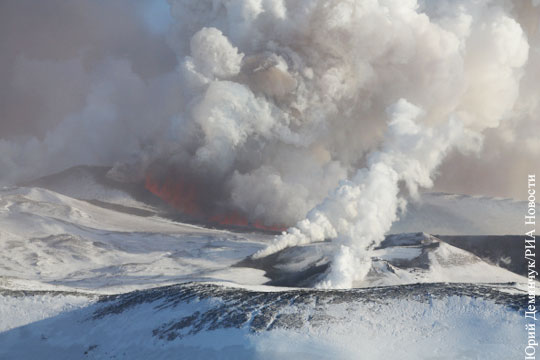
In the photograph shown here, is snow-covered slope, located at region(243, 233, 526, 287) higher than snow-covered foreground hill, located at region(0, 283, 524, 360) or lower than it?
higher

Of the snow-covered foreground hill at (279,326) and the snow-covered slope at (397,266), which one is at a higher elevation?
the snow-covered slope at (397,266)

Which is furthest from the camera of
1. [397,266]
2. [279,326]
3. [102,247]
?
[102,247]

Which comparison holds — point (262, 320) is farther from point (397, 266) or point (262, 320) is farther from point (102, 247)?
point (102, 247)

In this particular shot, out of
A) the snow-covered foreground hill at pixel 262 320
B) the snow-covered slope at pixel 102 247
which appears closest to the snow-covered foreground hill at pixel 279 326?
the snow-covered foreground hill at pixel 262 320

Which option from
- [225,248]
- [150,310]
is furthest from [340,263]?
[150,310]

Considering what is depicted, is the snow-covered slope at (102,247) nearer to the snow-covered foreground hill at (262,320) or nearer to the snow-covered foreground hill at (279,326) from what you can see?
the snow-covered foreground hill at (262,320)

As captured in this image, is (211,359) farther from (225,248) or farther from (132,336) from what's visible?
(225,248)

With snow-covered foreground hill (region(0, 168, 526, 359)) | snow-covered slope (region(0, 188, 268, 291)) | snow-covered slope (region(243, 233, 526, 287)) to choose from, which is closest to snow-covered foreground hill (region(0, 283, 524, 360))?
snow-covered foreground hill (region(0, 168, 526, 359))

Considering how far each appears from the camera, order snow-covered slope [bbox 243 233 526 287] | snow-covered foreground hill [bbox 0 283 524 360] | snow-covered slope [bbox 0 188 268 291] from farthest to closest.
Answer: snow-covered slope [bbox 0 188 268 291]
snow-covered slope [bbox 243 233 526 287]
snow-covered foreground hill [bbox 0 283 524 360]

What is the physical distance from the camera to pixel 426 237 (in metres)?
97.6

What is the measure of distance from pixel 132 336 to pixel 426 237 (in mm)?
75061

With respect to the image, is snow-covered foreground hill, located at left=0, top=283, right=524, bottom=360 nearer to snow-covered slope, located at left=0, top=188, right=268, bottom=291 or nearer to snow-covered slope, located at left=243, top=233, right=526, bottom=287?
snow-covered slope, located at left=0, top=188, right=268, bottom=291

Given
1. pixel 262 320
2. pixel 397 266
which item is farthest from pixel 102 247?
pixel 262 320

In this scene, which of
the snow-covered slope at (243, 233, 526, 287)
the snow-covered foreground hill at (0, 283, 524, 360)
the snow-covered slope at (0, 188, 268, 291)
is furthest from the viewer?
the snow-covered slope at (0, 188, 268, 291)
